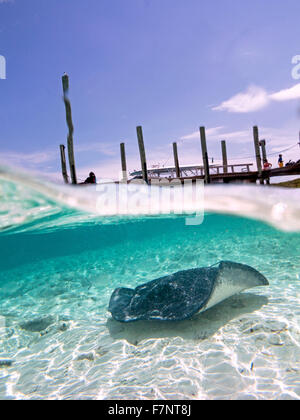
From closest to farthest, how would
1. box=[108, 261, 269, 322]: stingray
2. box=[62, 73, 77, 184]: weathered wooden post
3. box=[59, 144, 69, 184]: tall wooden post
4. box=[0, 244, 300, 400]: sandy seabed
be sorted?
1. box=[0, 244, 300, 400]: sandy seabed
2. box=[108, 261, 269, 322]: stingray
3. box=[62, 73, 77, 184]: weathered wooden post
4. box=[59, 144, 69, 184]: tall wooden post

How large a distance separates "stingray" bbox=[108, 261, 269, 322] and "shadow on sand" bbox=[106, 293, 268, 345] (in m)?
0.50

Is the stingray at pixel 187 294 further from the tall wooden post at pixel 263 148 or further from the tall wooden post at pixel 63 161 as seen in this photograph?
the tall wooden post at pixel 263 148

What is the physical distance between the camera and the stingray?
16.6 ft

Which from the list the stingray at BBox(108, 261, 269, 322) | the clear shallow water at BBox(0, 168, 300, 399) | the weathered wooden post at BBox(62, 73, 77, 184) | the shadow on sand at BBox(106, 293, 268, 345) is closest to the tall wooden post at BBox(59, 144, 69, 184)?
the weathered wooden post at BBox(62, 73, 77, 184)

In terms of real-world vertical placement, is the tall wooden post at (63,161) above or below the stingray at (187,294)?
above

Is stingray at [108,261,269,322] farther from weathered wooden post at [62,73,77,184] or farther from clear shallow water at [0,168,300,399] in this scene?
weathered wooden post at [62,73,77,184]

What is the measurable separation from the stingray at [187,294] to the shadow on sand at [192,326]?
497 millimetres

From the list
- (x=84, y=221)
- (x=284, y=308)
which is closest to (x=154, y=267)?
(x=84, y=221)

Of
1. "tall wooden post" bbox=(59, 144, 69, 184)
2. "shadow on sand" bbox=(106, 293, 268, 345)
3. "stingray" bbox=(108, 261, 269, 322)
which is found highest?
"tall wooden post" bbox=(59, 144, 69, 184)

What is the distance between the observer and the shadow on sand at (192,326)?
532 centimetres

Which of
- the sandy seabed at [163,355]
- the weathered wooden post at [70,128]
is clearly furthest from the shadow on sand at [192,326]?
the weathered wooden post at [70,128]
